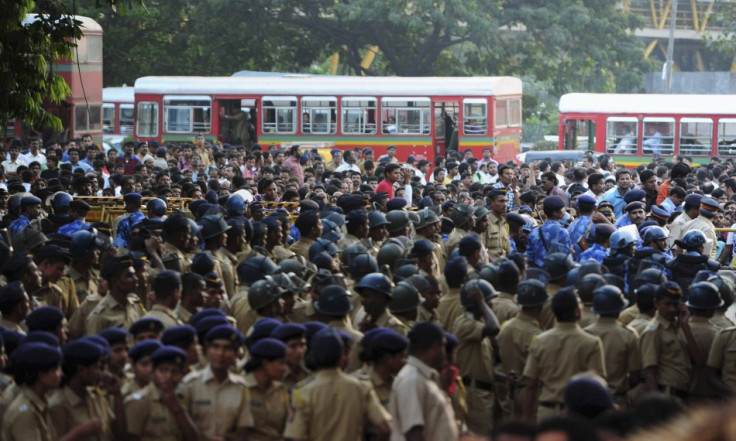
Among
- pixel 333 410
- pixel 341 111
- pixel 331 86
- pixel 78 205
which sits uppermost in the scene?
pixel 331 86

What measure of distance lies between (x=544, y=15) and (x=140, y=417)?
32.1m

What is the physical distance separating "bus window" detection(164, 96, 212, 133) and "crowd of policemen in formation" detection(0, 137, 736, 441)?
→ 1596 cm

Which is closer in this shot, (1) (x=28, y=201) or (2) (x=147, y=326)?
(2) (x=147, y=326)

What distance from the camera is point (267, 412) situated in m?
6.55

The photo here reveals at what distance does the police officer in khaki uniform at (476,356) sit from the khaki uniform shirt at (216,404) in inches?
89.9

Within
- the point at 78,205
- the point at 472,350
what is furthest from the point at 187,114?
the point at 472,350

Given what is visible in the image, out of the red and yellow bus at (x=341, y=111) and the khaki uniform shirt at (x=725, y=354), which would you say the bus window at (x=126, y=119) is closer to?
the red and yellow bus at (x=341, y=111)

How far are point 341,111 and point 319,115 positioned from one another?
54 centimetres

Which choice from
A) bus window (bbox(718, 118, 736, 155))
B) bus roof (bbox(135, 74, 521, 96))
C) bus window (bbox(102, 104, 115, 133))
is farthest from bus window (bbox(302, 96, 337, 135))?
bus window (bbox(102, 104, 115, 133))

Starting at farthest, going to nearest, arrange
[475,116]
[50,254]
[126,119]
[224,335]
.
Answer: [126,119], [475,116], [50,254], [224,335]

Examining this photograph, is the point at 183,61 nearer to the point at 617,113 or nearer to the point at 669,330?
the point at 617,113

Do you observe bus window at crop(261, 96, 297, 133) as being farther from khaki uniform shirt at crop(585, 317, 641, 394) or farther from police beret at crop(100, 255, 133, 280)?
khaki uniform shirt at crop(585, 317, 641, 394)

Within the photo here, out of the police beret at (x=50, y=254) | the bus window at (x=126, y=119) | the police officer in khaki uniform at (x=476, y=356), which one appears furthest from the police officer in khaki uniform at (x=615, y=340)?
the bus window at (x=126, y=119)

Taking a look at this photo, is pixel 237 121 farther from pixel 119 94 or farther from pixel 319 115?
pixel 119 94
